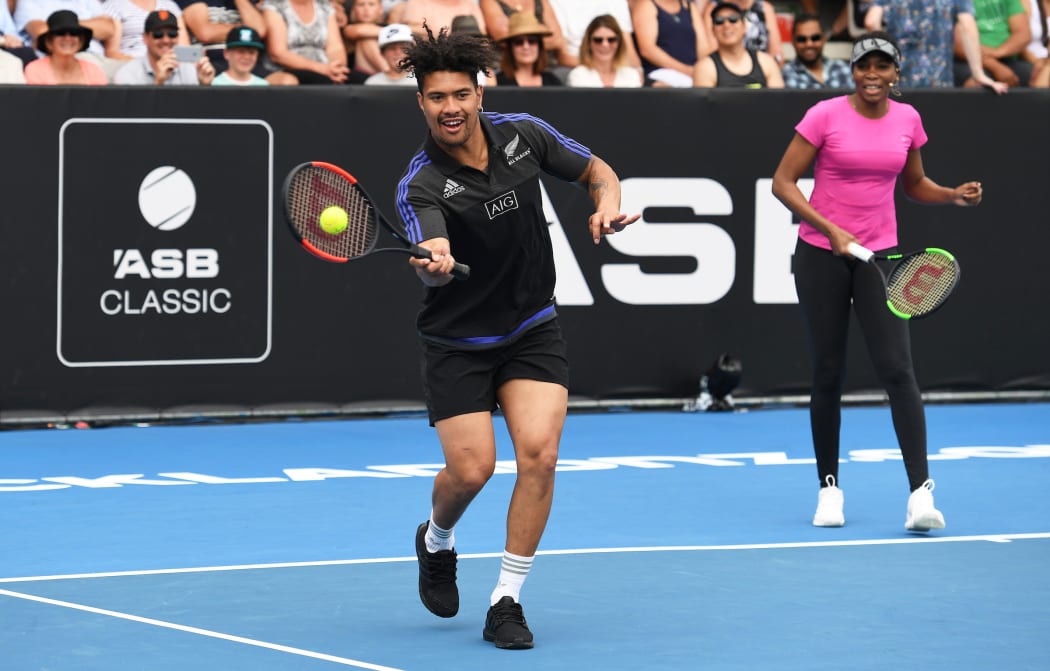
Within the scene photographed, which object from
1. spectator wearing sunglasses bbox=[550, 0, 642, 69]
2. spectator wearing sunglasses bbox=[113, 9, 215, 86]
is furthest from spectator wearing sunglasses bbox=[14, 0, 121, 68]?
spectator wearing sunglasses bbox=[550, 0, 642, 69]

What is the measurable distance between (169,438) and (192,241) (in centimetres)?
119

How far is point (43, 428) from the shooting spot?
411 inches

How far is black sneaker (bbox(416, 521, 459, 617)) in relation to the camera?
18.9ft

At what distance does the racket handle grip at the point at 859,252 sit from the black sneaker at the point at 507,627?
2502 millimetres

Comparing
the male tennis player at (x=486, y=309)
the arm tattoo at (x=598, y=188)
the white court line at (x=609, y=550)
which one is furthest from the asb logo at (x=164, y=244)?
the arm tattoo at (x=598, y=188)

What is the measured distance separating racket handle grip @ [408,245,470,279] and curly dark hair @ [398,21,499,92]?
23.3 inches

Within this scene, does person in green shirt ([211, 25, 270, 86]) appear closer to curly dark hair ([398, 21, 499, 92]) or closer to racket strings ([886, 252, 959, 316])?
racket strings ([886, 252, 959, 316])

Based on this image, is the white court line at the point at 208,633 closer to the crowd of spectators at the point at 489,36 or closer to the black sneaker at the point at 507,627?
the black sneaker at the point at 507,627

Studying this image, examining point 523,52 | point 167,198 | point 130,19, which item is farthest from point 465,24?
point 167,198

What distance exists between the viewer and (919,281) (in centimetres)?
756

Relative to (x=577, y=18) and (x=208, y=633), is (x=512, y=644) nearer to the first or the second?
(x=208, y=633)

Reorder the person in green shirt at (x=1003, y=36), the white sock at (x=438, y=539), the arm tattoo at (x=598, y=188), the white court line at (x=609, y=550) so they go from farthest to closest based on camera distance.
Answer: the person in green shirt at (x=1003, y=36)
the white court line at (x=609, y=550)
the white sock at (x=438, y=539)
the arm tattoo at (x=598, y=188)

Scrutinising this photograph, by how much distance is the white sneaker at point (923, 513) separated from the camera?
736 centimetres

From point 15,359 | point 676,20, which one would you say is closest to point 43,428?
point 15,359
